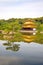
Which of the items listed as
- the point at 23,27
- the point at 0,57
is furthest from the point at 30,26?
the point at 0,57

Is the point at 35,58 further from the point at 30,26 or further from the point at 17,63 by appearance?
the point at 30,26

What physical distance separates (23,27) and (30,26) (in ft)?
2.93

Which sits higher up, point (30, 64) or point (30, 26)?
point (30, 26)

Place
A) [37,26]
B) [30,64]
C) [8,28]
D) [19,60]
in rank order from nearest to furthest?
[30,64]
[19,60]
[8,28]
[37,26]

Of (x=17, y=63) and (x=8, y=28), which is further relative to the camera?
(x=8, y=28)

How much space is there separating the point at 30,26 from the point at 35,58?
54.9ft

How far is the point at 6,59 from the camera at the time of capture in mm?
6797

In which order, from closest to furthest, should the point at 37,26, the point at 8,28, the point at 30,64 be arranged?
1. the point at 30,64
2. the point at 8,28
3. the point at 37,26

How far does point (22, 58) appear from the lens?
702cm

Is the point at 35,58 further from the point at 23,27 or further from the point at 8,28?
the point at 23,27

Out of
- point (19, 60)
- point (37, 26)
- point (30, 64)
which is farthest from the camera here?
point (37, 26)

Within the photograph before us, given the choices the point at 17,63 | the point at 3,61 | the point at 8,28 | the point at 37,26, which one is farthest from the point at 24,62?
the point at 37,26

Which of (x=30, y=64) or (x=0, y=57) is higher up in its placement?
(x=0, y=57)

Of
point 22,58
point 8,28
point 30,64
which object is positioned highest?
point 8,28
